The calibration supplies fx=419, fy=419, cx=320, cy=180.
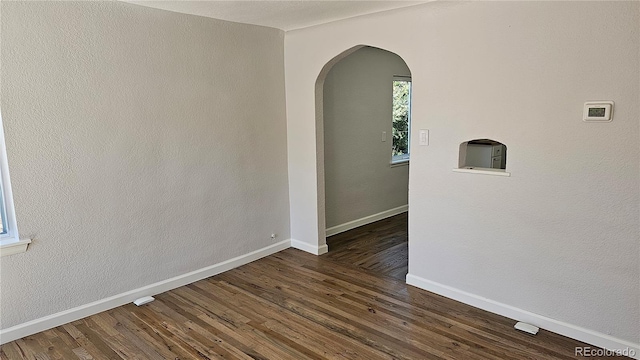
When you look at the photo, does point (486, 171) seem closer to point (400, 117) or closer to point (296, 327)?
point (296, 327)

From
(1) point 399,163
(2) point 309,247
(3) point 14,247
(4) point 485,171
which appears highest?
(4) point 485,171

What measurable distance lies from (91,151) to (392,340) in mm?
2477

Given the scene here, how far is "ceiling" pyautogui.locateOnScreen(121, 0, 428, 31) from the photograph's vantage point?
311cm

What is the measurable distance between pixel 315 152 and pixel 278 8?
4.70 ft

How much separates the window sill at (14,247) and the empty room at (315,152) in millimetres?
15

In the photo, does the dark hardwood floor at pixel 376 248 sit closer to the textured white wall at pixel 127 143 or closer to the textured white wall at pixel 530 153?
the textured white wall at pixel 530 153

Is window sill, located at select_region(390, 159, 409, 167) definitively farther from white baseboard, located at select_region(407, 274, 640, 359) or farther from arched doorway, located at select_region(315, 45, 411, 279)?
white baseboard, located at select_region(407, 274, 640, 359)

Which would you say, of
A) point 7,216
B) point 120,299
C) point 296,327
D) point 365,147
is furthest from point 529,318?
point 7,216

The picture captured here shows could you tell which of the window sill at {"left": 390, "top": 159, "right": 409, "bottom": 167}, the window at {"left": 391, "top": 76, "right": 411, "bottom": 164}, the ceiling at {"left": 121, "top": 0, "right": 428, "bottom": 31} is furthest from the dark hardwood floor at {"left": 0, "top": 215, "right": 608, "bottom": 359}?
the window at {"left": 391, "top": 76, "right": 411, "bottom": 164}

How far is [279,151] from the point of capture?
4.36 metres

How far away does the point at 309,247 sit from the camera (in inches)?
175

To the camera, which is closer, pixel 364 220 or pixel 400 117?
pixel 364 220

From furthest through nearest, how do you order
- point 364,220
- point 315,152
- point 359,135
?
point 364,220, point 359,135, point 315,152

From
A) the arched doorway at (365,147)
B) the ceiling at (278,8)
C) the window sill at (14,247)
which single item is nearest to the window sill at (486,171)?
the ceiling at (278,8)
